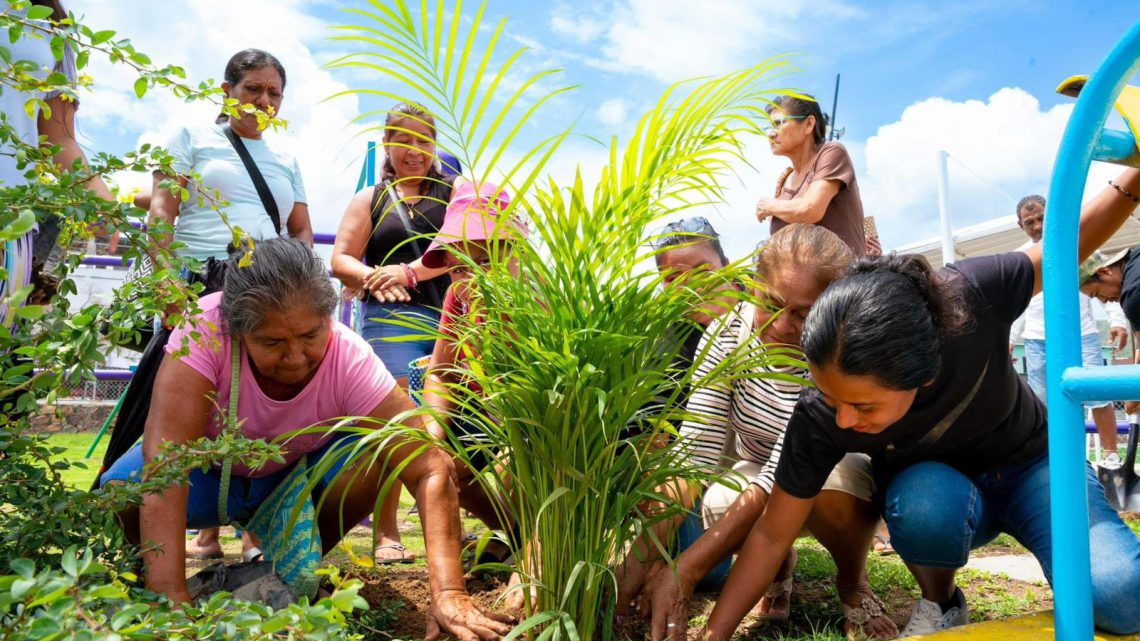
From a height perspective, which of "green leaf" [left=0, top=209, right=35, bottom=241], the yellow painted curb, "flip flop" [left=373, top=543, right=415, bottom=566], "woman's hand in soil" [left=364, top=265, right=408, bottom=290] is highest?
"green leaf" [left=0, top=209, right=35, bottom=241]

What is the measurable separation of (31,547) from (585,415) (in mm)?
1134

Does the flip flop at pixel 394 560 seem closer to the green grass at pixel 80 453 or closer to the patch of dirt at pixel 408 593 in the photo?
the patch of dirt at pixel 408 593

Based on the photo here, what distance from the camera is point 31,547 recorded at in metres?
1.73

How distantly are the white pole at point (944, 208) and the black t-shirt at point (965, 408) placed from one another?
776 centimetres

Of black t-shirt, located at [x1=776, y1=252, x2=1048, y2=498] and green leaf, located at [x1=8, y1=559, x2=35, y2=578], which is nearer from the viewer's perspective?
green leaf, located at [x1=8, y1=559, x2=35, y2=578]

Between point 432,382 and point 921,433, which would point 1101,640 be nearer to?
point 921,433

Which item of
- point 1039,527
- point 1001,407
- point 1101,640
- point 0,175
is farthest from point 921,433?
point 0,175

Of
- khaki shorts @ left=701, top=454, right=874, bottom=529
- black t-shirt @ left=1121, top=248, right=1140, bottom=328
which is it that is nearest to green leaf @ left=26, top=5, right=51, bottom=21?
khaki shorts @ left=701, top=454, right=874, bottom=529

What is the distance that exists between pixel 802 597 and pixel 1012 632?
0.95 m

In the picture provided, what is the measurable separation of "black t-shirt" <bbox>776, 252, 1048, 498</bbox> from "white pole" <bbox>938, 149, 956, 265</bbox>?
7763 millimetres

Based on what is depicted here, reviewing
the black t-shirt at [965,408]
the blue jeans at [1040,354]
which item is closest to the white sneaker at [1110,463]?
the blue jeans at [1040,354]

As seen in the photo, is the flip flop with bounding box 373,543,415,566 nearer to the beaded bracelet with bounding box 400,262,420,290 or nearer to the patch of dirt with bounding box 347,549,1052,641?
the patch of dirt with bounding box 347,549,1052,641

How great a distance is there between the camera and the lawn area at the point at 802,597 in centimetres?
246

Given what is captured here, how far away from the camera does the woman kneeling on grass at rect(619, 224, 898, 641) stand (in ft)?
7.31
